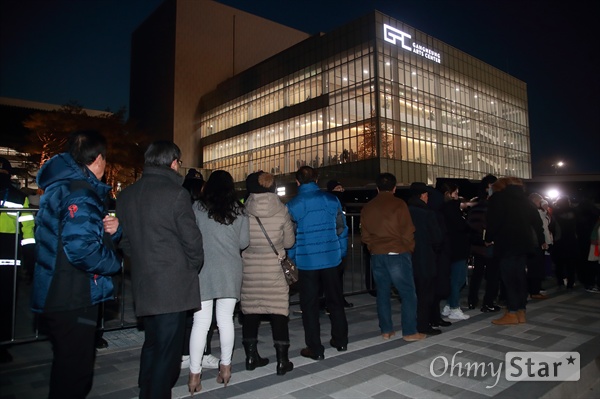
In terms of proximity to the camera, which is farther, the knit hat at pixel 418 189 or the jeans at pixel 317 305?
the knit hat at pixel 418 189

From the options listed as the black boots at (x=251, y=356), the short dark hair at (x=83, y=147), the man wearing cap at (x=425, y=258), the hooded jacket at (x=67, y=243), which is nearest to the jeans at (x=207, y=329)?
the black boots at (x=251, y=356)

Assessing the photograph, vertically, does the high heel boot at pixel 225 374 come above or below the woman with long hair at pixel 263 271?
below

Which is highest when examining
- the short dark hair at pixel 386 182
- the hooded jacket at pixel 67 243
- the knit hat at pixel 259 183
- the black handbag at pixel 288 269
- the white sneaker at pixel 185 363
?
the short dark hair at pixel 386 182

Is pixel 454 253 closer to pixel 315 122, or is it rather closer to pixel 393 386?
pixel 393 386

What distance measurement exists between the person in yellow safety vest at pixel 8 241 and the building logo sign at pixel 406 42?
4058 centimetres

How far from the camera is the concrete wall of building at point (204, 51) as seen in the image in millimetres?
60156

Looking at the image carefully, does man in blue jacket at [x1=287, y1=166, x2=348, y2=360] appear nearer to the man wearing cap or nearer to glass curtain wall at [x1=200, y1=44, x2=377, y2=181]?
the man wearing cap

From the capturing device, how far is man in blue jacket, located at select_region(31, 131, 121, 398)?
2.58m

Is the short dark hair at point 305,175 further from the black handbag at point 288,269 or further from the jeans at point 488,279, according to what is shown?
the jeans at point 488,279

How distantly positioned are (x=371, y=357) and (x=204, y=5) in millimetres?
69897

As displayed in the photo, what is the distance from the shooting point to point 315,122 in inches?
1780

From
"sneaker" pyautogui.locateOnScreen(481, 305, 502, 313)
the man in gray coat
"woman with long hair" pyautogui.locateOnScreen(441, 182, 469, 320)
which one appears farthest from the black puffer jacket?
the man in gray coat

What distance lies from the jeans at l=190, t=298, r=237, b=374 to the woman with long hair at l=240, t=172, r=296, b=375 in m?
0.34

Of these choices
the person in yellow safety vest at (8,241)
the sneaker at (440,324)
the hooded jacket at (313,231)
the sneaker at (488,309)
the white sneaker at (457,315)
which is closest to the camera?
the person in yellow safety vest at (8,241)
